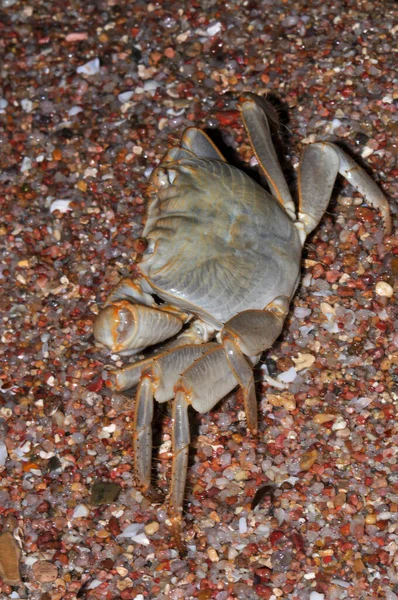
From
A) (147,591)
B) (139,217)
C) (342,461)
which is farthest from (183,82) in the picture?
(147,591)

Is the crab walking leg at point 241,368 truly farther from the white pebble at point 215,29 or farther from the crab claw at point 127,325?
the white pebble at point 215,29

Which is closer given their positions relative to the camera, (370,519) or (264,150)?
(370,519)

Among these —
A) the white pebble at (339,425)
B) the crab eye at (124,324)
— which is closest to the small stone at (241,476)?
the white pebble at (339,425)

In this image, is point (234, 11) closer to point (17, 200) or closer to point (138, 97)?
point (138, 97)

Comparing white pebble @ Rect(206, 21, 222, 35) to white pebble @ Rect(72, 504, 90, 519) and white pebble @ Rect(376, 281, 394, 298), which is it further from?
white pebble @ Rect(72, 504, 90, 519)

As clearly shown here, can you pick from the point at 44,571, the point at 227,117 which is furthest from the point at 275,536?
the point at 227,117

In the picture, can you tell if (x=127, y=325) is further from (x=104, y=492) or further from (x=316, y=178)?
(x=316, y=178)
